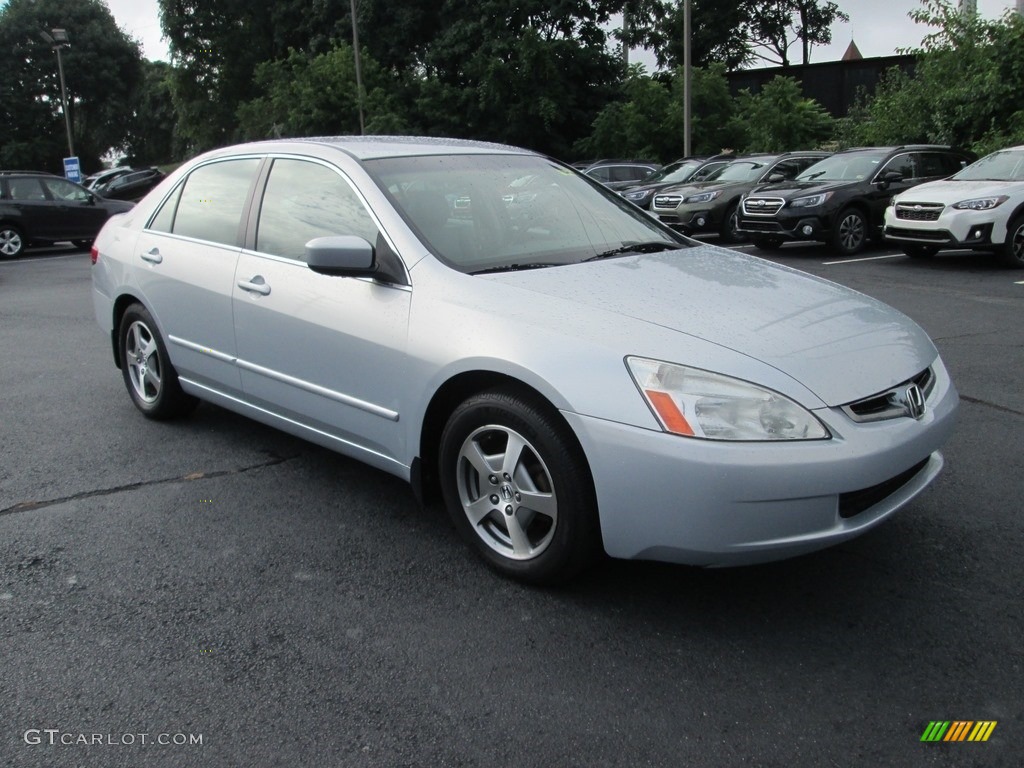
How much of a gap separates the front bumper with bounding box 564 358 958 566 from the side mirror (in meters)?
1.12

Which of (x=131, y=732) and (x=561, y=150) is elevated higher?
(x=561, y=150)

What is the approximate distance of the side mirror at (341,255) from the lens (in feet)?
12.0

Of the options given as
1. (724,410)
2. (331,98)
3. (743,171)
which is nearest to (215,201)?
(724,410)

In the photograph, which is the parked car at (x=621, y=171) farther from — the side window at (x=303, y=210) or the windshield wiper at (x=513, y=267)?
the windshield wiper at (x=513, y=267)

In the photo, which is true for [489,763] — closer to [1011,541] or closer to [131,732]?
[131,732]

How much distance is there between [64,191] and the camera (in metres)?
18.7

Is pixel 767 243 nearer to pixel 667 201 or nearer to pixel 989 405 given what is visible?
pixel 667 201

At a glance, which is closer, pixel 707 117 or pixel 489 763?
pixel 489 763

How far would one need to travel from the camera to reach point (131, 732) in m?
2.61

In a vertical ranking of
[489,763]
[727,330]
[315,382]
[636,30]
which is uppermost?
[636,30]

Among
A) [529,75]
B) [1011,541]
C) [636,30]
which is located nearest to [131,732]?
[1011,541]

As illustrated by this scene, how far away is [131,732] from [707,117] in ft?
100

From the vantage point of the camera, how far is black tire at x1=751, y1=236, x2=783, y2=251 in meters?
14.6

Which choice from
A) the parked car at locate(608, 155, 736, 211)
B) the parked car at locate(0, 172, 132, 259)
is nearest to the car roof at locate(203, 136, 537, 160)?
the parked car at locate(608, 155, 736, 211)
